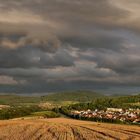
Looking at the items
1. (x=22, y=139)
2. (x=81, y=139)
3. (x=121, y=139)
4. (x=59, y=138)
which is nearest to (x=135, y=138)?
(x=121, y=139)

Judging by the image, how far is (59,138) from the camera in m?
70.5

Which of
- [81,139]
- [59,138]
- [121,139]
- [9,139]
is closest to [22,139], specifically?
[9,139]

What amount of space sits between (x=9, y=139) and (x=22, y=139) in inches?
98.3

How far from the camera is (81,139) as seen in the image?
222 feet

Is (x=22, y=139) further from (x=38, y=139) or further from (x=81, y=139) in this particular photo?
(x=81, y=139)

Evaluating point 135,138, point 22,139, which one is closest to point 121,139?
point 135,138

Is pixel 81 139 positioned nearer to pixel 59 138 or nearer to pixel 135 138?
pixel 59 138

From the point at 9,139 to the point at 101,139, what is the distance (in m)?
17.7

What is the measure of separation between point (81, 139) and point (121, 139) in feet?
24.3

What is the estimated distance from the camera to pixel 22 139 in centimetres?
7212

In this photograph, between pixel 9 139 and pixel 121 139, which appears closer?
pixel 121 139

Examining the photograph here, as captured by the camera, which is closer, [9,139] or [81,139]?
[81,139]

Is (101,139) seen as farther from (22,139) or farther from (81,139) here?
(22,139)

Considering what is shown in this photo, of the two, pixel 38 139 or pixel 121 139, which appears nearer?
pixel 121 139
